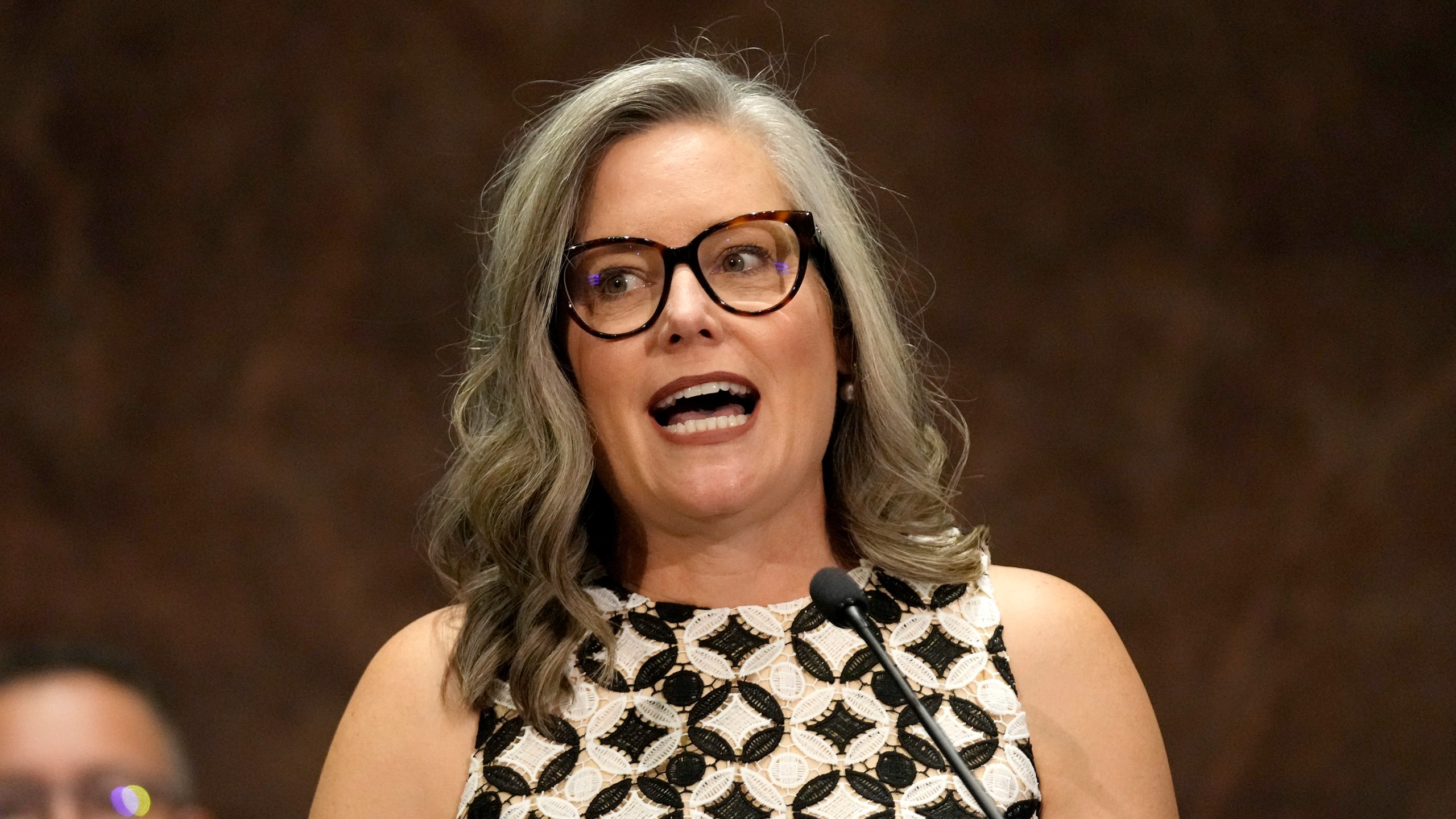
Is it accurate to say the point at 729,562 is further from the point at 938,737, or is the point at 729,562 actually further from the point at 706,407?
the point at 938,737

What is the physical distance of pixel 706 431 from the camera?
55.0 inches

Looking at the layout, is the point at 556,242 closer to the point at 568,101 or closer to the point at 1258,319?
the point at 568,101

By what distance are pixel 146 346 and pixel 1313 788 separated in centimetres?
187

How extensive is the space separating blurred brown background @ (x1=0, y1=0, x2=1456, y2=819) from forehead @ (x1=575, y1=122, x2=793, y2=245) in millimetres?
636

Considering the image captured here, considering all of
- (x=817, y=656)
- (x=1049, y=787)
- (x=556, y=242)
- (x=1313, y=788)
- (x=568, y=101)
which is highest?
(x=568, y=101)

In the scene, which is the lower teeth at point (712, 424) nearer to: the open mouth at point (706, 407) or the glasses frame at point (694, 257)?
the open mouth at point (706, 407)

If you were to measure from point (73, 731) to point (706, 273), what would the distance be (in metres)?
0.83

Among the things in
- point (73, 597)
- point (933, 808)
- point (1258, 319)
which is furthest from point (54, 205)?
→ point (1258, 319)

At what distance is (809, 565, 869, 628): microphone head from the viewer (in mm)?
1101

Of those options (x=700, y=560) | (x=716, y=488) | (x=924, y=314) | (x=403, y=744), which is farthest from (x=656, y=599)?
(x=924, y=314)

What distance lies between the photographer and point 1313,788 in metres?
2.07

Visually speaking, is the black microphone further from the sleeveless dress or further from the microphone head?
the sleeveless dress

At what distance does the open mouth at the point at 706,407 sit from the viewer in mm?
1400

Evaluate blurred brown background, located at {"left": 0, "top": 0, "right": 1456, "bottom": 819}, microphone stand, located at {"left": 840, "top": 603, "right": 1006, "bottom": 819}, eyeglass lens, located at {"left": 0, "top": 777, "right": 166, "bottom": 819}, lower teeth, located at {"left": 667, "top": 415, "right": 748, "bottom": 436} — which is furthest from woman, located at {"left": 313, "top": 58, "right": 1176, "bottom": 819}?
blurred brown background, located at {"left": 0, "top": 0, "right": 1456, "bottom": 819}
